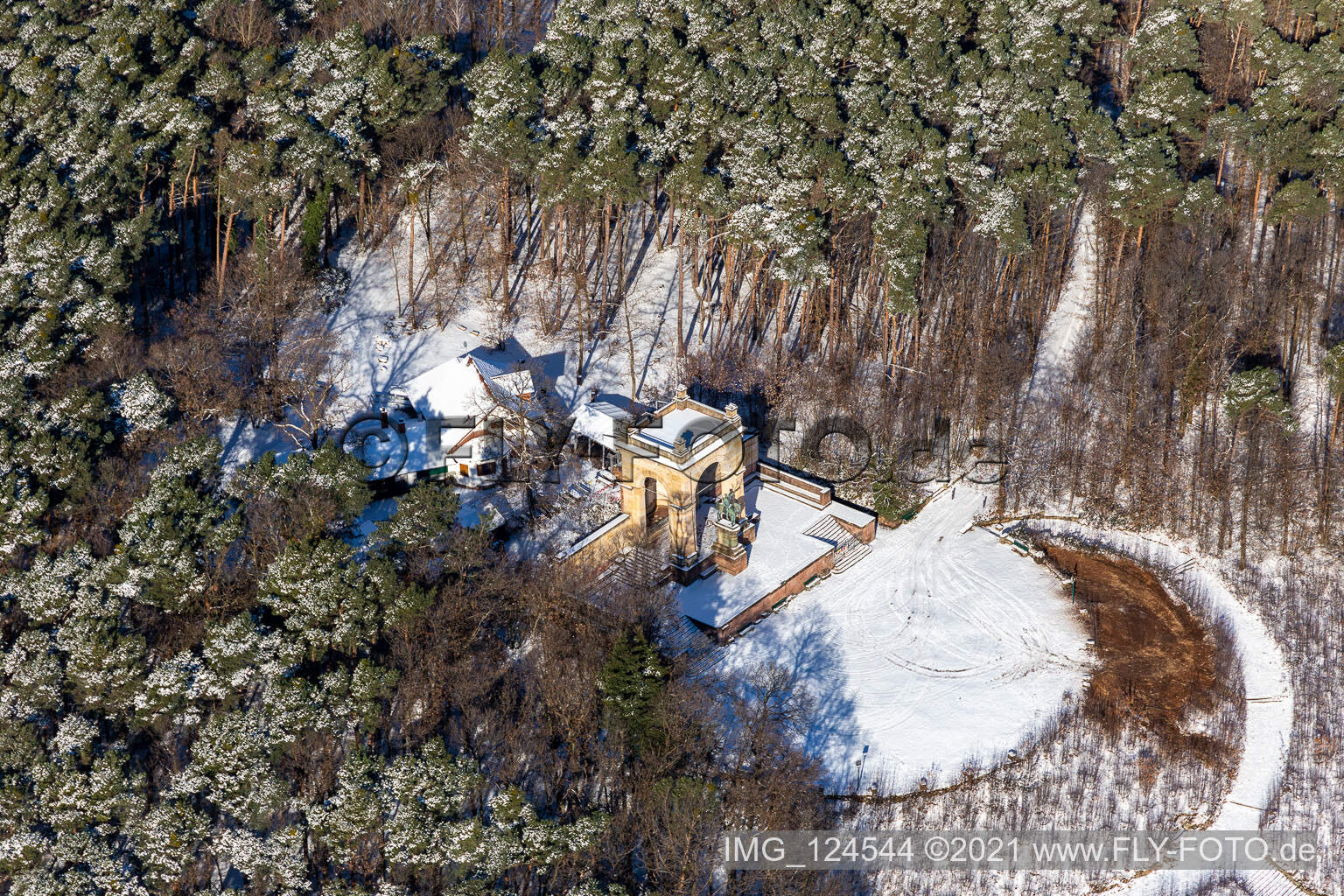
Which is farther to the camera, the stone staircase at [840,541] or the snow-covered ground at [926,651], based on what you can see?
the stone staircase at [840,541]

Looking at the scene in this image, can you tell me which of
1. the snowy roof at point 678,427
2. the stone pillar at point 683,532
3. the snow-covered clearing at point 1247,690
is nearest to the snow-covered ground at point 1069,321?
the snow-covered clearing at point 1247,690

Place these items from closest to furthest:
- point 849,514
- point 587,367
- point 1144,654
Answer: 1. point 1144,654
2. point 849,514
3. point 587,367

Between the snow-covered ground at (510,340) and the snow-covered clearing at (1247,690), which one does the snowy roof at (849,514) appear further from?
the snow-covered ground at (510,340)

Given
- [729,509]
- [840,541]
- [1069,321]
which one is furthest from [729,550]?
[1069,321]

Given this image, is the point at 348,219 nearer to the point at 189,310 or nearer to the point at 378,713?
the point at 189,310

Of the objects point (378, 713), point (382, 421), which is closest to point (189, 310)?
point (382, 421)

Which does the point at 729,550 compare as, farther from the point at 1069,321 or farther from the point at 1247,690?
the point at 1069,321

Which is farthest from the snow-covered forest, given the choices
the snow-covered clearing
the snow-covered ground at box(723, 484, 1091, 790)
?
the snow-covered ground at box(723, 484, 1091, 790)
